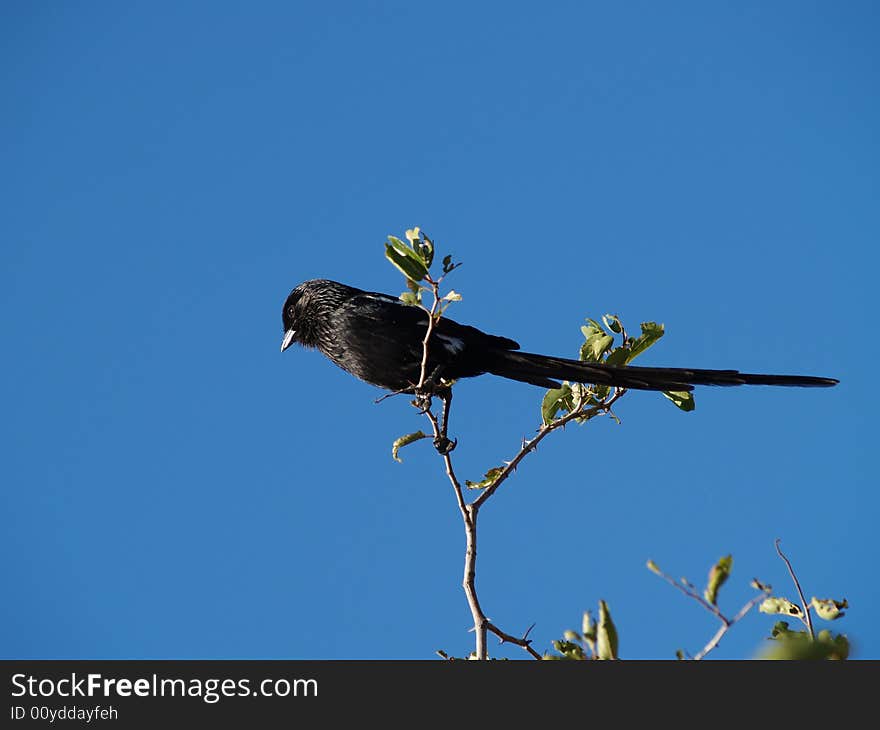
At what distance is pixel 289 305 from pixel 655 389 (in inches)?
109

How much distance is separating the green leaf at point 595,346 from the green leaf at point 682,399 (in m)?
0.34

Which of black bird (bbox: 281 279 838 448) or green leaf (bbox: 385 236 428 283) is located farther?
black bird (bbox: 281 279 838 448)

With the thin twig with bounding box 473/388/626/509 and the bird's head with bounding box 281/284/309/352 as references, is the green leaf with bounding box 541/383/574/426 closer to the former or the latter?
the thin twig with bounding box 473/388/626/509

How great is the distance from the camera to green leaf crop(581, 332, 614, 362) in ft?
12.2

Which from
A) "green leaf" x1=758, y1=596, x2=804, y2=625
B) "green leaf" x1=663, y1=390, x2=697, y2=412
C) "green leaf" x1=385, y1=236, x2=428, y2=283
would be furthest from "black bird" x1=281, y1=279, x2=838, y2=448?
"green leaf" x1=758, y1=596, x2=804, y2=625

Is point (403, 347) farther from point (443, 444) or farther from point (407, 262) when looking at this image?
point (407, 262)

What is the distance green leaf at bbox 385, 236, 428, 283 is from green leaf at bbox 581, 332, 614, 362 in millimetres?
949

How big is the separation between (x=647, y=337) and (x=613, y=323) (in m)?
0.17

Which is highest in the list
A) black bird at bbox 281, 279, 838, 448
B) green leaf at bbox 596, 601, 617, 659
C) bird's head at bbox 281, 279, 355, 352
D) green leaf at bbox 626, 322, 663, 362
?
bird's head at bbox 281, 279, 355, 352

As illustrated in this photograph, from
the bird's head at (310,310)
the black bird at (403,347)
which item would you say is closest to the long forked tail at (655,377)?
the black bird at (403,347)

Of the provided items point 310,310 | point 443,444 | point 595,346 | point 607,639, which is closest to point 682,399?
point 595,346

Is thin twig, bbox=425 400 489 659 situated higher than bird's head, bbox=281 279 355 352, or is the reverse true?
bird's head, bbox=281 279 355 352
